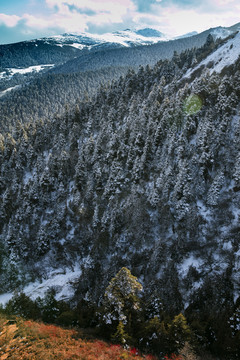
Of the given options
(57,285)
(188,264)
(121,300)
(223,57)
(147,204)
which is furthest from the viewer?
(223,57)

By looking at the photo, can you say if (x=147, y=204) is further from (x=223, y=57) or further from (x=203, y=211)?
(x=223, y=57)

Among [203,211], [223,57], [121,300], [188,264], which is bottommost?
[188,264]

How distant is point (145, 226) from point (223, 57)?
223ft

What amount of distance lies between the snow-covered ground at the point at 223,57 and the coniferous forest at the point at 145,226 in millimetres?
1146

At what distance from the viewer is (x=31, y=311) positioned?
26.7 metres

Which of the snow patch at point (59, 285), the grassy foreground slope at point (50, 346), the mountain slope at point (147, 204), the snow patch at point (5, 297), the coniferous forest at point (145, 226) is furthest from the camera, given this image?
the snow patch at point (5, 297)

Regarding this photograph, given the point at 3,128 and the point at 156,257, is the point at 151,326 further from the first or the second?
the point at 3,128

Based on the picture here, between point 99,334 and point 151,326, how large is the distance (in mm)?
6018

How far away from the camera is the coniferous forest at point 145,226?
72.1ft

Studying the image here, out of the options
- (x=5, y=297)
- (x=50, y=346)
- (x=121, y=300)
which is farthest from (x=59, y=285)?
(x=50, y=346)

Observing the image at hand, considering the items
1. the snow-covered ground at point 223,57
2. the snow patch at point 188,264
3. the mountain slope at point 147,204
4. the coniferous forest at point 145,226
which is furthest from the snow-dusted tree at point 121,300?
the snow-covered ground at point 223,57

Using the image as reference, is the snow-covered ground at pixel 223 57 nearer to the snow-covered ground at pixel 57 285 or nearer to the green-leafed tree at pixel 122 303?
the green-leafed tree at pixel 122 303

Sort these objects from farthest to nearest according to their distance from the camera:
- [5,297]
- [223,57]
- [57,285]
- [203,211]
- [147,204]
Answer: [223,57]
[5,297]
[147,204]
[57,285]
[203,211]

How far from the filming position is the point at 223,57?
6900 centimetres
